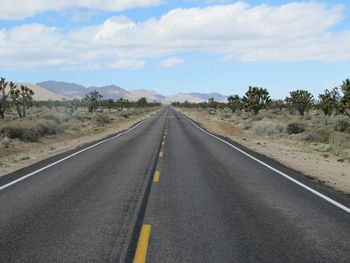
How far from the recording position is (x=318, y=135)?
3266cm

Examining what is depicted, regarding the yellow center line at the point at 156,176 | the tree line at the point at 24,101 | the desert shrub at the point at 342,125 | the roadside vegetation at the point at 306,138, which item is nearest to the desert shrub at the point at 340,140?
the roadside vegetation at the point at 306,138

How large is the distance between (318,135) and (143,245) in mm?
28182

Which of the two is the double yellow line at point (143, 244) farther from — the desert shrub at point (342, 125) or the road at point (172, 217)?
the desert shrub at point (342, 125)

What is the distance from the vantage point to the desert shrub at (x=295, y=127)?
39147mm

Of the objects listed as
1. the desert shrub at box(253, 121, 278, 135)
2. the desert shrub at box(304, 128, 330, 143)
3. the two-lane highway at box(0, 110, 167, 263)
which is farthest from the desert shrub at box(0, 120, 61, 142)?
the desert shrub at box(304, 128, 330, 143)

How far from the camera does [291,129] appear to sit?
39500mm

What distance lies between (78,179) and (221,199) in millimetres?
4973

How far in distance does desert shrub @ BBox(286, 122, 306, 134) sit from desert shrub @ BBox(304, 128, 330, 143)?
5.34 meters

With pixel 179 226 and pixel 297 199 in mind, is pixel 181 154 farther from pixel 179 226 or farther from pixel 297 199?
pixel 179 226

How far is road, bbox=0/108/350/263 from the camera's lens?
642 centimetres

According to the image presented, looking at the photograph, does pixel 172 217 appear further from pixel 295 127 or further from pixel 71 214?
pixel 295 127

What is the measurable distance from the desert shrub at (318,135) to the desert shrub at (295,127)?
534 cm

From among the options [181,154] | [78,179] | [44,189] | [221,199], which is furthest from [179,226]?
[181,154]

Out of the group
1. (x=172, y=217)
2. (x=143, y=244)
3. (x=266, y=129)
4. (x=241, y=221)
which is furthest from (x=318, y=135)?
(x=143, y=244)
